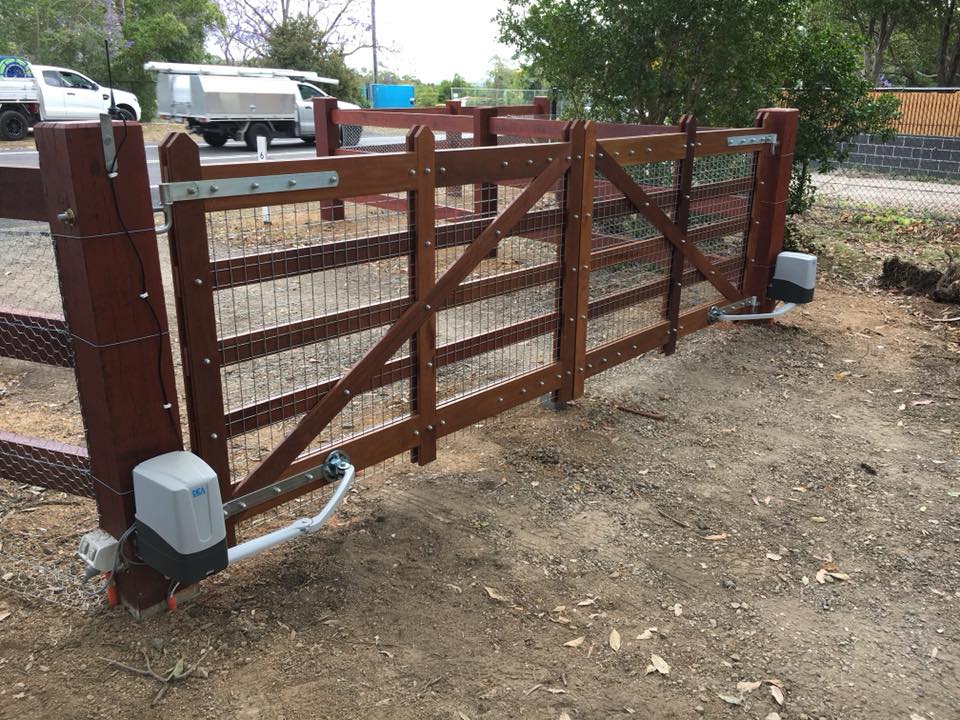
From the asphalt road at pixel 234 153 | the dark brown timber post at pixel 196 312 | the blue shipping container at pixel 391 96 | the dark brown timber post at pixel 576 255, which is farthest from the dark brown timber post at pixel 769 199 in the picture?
the blue shipping container at pixel 391 96

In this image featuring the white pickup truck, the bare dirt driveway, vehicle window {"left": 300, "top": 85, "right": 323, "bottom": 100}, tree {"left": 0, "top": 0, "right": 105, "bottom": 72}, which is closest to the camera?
the bare dirt driveway

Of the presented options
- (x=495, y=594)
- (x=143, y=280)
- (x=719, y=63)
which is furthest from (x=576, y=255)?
(x=719, y=63)

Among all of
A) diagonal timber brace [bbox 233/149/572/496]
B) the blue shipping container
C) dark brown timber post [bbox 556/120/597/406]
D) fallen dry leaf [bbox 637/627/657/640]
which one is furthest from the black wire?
the blue shipping container

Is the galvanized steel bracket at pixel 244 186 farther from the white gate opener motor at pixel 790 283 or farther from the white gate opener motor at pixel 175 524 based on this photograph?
the white gate opener motor at pixel 790 283

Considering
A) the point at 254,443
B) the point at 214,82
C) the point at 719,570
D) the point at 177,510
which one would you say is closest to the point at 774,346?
the point at 719,570

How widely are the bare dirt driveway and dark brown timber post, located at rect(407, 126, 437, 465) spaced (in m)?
0.44

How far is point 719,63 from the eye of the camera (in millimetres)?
9109

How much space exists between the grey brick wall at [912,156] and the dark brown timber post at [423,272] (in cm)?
1497

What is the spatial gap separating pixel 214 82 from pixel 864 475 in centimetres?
1958

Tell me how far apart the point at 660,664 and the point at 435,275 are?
1969mm

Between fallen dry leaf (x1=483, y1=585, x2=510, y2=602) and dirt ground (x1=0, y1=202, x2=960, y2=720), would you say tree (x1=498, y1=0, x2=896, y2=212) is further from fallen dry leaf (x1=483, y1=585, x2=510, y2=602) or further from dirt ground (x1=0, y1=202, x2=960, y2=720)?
fallen dry leaf (x1=483, y1=585, x2=510, y2=602)

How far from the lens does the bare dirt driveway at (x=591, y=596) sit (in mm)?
2980

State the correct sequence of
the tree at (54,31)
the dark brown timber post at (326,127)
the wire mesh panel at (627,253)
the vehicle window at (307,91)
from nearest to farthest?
1. the wire mesh panel at (627,253)
2. the dark brown timber post at (326,127)
3. the vehicle window at (307,91)
4. the tree at (54,31)

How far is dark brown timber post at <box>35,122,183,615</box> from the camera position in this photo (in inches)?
107
